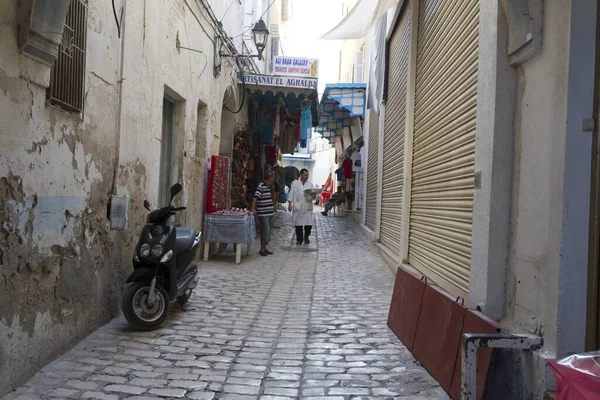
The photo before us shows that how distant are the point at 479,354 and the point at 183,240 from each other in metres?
3.42

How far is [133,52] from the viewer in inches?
214

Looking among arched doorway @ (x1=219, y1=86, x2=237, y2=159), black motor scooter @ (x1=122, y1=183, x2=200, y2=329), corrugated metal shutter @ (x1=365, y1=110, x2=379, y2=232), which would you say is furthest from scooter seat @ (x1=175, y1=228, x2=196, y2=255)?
corrugated metal shutter @ (x1=365, y1=110, x2=379, y2=232)

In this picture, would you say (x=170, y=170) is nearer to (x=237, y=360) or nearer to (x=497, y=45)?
(x=237, y=360)

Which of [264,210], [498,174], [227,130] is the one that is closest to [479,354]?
[498,174]

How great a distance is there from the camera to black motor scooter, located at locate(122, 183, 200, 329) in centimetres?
479

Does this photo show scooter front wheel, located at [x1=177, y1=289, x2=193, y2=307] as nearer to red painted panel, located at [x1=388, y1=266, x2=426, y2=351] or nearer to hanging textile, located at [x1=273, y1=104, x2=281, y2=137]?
red painted panel, located at [x1=388, y1=266, x2=426, y2=351]

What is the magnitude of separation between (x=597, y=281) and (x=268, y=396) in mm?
2217

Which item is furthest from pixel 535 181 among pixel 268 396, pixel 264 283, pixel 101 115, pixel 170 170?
pixel 170 170

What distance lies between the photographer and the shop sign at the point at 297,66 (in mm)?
16312

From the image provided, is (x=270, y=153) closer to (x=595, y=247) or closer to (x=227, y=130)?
(x=227, y=130)

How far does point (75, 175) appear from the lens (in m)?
4.20

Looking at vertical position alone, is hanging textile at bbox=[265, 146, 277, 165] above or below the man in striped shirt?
above

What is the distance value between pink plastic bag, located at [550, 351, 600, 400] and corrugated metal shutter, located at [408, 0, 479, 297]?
8.20ft

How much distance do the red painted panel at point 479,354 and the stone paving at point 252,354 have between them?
7.6 inches
